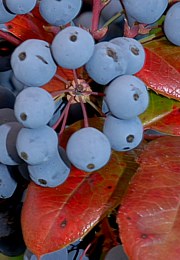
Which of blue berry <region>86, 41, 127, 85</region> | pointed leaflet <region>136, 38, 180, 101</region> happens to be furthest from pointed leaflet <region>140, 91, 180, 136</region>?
blue berry <region>86, 41, 127, 85</region>

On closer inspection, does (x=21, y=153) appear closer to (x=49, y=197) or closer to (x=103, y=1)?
(x=49, y=197)

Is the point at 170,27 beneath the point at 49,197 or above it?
above

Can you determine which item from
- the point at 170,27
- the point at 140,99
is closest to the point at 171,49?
the point at 170,27

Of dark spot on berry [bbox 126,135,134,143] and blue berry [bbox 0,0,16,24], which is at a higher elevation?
blue berry [bbox 0,0,16,24]

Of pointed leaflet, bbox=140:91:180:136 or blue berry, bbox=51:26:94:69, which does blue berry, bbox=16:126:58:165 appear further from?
pointed leaflet, bbox=140:91:180:136

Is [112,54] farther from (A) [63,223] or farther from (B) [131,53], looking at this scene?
(A) [63,223]

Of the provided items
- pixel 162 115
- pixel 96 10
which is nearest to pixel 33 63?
pixel 96 10
